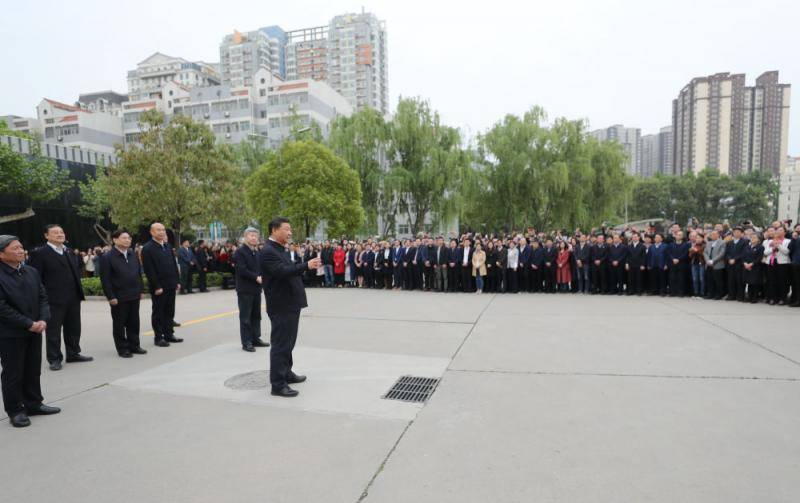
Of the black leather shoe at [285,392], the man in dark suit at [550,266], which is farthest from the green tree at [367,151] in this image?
the black leather shoe at [285,392]

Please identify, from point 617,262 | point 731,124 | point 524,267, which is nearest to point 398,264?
point 524,267

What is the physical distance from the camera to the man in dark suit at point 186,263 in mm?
14805

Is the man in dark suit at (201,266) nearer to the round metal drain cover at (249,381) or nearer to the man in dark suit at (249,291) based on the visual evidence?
the man in dark suit at (249,291)

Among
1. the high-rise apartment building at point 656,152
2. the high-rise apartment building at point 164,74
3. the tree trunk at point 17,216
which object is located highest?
the high-rise apartment building at point 164,74

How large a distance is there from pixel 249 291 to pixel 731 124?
96.9m

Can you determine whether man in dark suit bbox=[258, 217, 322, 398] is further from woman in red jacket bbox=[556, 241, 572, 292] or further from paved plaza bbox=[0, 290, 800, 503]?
woman in red jacket bbox=[556, 241, 572, 292]

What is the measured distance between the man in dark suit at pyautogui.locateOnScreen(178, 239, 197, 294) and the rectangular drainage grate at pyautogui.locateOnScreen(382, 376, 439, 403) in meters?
11.7

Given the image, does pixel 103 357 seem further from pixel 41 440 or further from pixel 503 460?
pixel 503 460

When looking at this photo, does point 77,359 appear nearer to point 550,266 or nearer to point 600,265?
point 550,266

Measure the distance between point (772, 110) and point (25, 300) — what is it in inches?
4211

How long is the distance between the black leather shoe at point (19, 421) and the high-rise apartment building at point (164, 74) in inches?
4955

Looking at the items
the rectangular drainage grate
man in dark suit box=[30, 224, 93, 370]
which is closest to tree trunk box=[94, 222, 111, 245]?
man in dark suit box=[30, 224, 93, 370]

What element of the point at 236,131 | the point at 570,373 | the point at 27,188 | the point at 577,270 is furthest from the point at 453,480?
the point at 236,131

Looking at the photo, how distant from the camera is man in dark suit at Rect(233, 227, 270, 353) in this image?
700 centimetres
